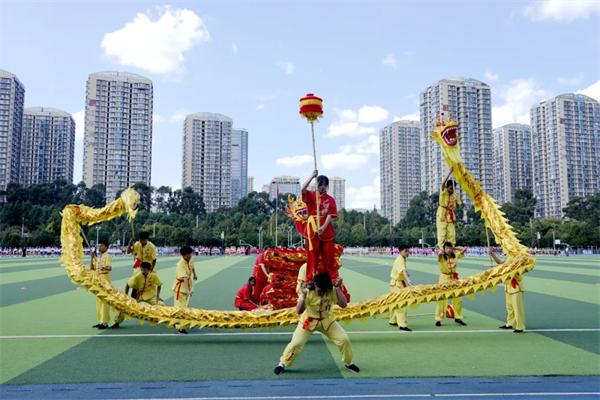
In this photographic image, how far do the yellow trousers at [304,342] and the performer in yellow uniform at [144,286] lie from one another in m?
3.81

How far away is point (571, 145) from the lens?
82688mm

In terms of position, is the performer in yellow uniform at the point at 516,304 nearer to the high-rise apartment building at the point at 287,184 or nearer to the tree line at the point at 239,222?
the tree line at the point at 239,222

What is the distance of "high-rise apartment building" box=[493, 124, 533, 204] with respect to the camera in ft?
305

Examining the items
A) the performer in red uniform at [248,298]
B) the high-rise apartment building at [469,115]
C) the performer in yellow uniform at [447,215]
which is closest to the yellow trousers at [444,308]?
the performer in yellow uniform at [447,215]

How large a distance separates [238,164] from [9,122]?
4554cm

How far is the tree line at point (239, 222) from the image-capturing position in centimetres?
5688

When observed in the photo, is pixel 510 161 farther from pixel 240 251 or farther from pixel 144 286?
pixel 144 286

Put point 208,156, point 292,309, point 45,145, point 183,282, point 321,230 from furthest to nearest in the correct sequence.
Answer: point 208,156, point 45,145, point 183,282, point 292,309, point 321,230

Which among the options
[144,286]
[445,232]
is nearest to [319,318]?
[144,286]

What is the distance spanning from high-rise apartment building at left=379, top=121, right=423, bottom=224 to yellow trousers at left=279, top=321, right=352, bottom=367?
3697 inches

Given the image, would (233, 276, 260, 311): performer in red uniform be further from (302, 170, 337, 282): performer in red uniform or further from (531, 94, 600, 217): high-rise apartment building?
(531, 94, 600, 217): high-rise apartment building

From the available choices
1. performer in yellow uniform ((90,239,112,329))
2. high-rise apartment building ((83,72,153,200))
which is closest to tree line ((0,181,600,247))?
high-rise apartment building ((83,72,153,200))

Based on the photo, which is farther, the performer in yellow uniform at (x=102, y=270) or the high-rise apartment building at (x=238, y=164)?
the high-rise apartment building at (x=238, y=164)

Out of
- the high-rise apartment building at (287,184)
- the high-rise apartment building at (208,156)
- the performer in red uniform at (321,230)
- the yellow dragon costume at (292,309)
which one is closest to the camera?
the performer in red uniform at (321,230)
